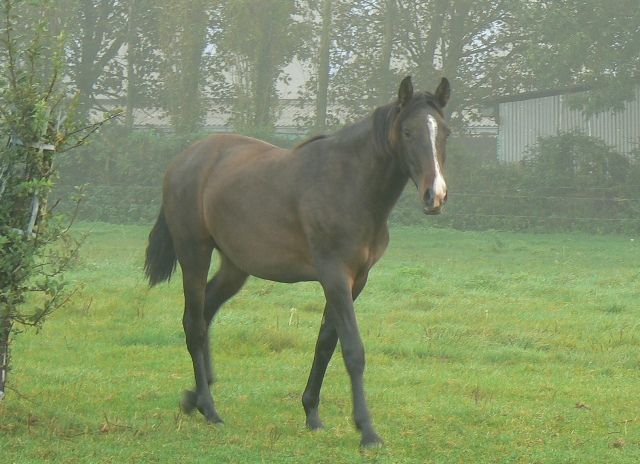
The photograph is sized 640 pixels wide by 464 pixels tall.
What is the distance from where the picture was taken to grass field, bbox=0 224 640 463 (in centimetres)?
622

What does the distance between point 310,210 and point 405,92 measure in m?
0.97

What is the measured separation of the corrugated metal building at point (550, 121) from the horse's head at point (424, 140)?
23.0 metres

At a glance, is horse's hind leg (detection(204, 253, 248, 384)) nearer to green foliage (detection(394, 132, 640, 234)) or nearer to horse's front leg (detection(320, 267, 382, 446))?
horse's front leg (detection(320, 267, 382, 446))

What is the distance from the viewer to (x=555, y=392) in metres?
8.06

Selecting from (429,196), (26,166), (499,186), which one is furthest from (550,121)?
(26,166)

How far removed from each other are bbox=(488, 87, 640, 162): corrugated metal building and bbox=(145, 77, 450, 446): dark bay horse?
22124 mm

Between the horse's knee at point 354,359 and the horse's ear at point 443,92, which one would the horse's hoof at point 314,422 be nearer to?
the horse's knee at point 354,359

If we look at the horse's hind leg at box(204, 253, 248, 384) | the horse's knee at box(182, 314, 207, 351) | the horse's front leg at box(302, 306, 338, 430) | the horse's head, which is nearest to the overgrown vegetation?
the horse's hind leg at box(204, 253, 248, 384)

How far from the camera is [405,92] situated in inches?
253

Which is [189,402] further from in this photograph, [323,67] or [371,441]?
[323,67]

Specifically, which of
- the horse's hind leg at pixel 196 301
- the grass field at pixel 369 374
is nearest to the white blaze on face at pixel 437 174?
the grass field at pixel 369 374

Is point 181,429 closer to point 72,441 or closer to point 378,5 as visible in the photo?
point 72,441

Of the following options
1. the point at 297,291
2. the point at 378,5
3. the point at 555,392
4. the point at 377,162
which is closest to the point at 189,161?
the point at 377,162

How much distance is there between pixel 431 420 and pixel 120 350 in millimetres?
3575
